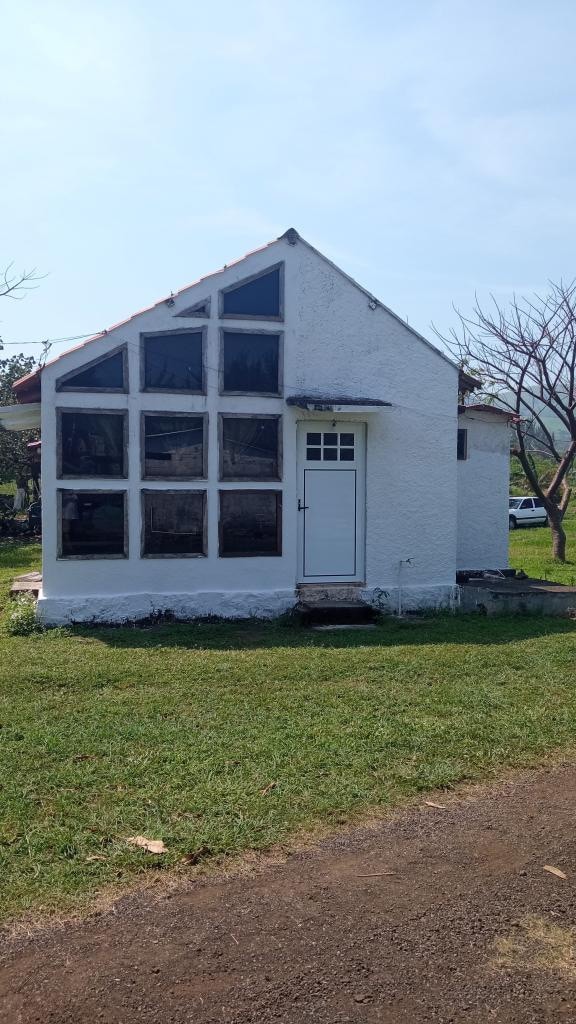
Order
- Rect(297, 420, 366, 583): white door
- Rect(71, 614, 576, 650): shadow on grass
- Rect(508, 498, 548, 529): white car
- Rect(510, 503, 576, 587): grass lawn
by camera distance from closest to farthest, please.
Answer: Rect(71, 614, 576, 650): shadow on grass
Rect(297, 420, 366, 583): white door
Rect(510, 503, 576, 587): grass lawn
Rect(508, 498, 548, 529): white car

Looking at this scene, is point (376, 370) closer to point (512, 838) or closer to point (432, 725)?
point (432, 725)

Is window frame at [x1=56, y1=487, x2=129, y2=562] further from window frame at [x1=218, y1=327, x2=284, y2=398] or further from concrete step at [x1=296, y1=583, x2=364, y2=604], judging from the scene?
concrete step at [x1=296, y1=583, x2=364, y2=604]

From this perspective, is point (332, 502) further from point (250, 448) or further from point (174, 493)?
point (174, 493)

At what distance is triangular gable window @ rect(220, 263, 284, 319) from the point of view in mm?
11133

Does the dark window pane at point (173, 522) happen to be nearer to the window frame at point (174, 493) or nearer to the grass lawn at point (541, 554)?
the window frame at point (174, 493)

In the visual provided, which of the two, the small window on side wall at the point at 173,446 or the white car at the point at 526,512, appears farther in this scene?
the white car at the point at 526,512

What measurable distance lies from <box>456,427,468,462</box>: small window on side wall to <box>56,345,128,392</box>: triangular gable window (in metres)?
5.40

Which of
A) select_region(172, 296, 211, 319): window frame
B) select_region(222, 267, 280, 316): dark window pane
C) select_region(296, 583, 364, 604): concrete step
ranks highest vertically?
select_region(222, 267, 280, 316): dark window pane

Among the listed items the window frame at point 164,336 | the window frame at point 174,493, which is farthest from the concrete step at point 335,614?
the window frame at point 164,336

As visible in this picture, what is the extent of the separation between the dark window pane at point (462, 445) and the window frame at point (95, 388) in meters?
5.38

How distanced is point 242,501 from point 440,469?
2.91m

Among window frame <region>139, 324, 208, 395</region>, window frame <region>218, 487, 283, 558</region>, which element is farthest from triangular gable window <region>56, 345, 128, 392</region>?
window frame <region>218, 487, 283, 558</region>

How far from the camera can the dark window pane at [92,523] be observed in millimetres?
10633

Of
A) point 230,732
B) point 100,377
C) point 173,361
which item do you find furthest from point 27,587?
point 230,732
